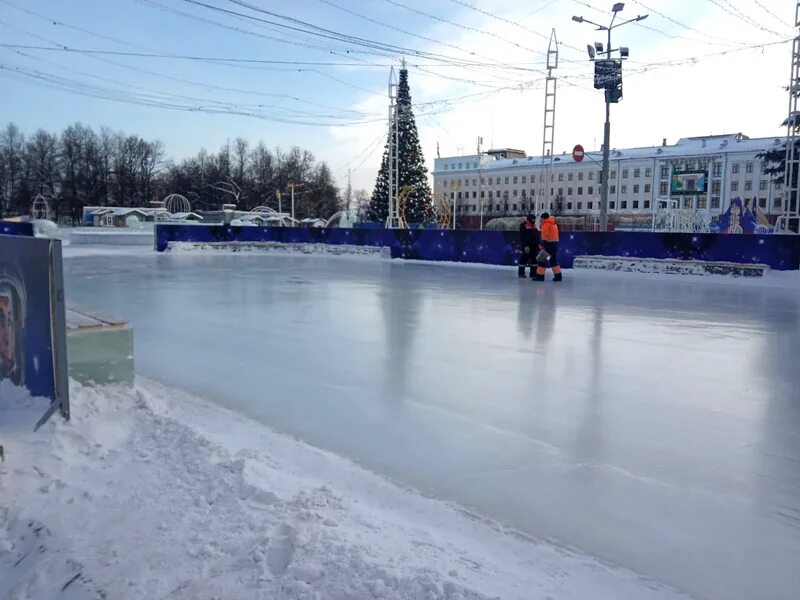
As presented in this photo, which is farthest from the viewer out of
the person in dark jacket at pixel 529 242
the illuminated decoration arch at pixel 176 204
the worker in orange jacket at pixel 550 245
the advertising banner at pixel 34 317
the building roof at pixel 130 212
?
the illuminated decoration arch at pixel 176 204

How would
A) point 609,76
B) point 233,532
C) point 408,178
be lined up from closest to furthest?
point 233,532
point 609,76
point 408,178

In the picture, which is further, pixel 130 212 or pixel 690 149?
pixel 690 149

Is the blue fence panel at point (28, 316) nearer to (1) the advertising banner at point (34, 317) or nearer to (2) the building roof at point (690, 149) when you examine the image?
(1) the advertising banner at point (34, 317)

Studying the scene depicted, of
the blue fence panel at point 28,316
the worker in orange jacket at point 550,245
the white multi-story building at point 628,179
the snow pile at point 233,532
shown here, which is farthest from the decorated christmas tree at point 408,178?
the snow pile at point 233,532

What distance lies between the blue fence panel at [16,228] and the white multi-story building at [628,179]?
5521cm

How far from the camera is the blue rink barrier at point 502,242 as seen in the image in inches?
723

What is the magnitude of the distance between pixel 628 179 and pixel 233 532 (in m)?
100

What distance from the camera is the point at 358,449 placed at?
15.1 ft

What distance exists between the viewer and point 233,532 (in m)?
3.13

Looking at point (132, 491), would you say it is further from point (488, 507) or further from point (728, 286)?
point (728, 286)

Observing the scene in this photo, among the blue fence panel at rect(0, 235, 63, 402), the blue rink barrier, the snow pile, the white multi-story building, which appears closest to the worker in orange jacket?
the blue rink barrier

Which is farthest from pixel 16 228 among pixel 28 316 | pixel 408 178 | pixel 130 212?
pixel 130 212

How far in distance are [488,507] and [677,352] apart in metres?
5.31

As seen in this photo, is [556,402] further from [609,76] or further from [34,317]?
[609,76]
